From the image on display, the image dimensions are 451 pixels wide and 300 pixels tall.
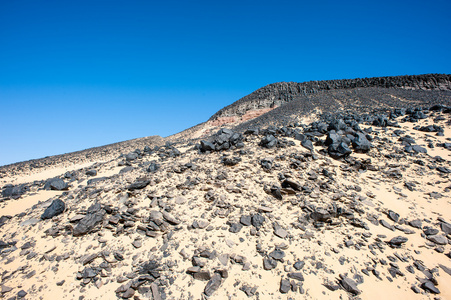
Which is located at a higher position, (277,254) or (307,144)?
(307,144)

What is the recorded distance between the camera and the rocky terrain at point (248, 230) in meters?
3.97

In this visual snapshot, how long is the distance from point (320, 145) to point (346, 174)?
7.43 ft

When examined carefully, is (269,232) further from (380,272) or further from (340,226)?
(380,272)

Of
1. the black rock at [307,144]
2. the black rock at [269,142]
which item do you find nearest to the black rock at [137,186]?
the black rock at [269,142]

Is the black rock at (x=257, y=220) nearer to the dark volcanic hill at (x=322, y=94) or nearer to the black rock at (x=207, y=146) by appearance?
the black rock at (x=207, y=146)

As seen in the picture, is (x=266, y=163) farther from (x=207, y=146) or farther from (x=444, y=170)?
(x=444, y=170)

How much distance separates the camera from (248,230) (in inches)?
199

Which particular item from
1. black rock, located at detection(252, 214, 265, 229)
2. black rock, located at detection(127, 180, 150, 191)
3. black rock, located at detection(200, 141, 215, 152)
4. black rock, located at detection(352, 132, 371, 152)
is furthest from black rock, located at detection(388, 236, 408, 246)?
black rock, located at detection(127, 180, 150, 191)

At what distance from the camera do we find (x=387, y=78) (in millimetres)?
34781

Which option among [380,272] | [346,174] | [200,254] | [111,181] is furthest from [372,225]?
[111,181]

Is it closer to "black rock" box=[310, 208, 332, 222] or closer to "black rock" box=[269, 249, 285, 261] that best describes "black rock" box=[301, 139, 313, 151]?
"black rock" box=[310, 208, 332, 222]

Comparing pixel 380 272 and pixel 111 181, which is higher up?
pixel 111 181

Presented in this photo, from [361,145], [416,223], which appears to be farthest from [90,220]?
[361,145]

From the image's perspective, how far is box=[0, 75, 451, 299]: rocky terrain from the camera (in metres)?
3.97
